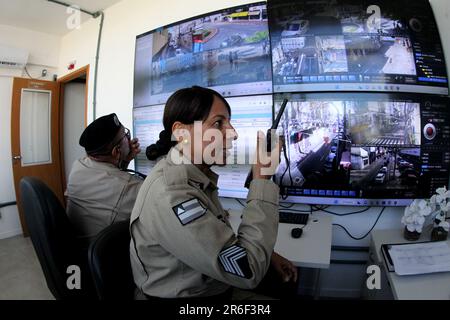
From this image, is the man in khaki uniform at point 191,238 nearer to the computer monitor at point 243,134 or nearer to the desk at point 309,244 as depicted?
the desk at point 309,244

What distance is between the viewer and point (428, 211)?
1.21 metres

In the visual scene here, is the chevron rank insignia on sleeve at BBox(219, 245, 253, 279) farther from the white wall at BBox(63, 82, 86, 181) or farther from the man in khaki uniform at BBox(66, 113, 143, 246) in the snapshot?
the white wall at BBox(63, 82, 86, 181)

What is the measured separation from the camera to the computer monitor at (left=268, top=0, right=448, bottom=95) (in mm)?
1410

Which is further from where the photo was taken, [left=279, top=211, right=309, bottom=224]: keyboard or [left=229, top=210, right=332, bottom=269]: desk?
[left=279, top=211, right=309, bottom=224]: keyboard

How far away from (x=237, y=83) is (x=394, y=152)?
1.06m

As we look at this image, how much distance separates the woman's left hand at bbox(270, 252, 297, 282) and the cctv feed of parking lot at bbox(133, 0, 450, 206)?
618 millimetres

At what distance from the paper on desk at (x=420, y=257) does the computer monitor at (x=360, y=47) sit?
87 cm

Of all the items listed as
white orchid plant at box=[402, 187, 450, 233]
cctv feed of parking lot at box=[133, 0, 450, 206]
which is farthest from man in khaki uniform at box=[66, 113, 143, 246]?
white orchid plant at box=[402, 187, 450, 233]

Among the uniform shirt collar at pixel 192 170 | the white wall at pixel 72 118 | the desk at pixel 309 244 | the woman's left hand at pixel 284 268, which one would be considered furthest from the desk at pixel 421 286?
the white wall at pixel 72 118

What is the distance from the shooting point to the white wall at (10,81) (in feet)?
9.38

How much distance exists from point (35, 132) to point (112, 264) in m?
3.26
